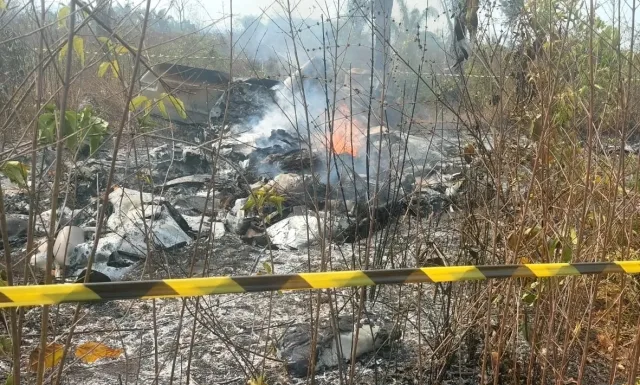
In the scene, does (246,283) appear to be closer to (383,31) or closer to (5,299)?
(5,299)

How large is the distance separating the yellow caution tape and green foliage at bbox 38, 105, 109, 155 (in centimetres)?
48

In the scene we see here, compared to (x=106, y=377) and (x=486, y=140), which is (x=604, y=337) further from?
(x=106, y=377)

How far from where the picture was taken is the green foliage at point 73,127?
1979 millimetres

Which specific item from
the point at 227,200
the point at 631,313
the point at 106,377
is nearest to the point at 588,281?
the point at 631,313

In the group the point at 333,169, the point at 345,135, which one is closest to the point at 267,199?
the point at 345,135

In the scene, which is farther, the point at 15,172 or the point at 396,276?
the point at 15,172

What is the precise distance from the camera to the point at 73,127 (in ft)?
6.55

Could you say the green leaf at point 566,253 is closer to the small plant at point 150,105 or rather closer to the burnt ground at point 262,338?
the burnt ground at point 262,338

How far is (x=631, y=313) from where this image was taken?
455 cm

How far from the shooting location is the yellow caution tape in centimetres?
172

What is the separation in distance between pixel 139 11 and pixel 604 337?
3.50 metres

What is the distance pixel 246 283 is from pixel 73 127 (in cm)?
74

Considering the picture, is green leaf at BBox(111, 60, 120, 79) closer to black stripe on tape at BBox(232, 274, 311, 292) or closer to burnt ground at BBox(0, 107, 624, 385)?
black stripe on tape at BBox(232, 274, 311, 292)

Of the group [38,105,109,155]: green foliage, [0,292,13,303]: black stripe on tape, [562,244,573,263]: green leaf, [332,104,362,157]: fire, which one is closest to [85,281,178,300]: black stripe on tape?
[0,292,13,303]: black stripe on tape
